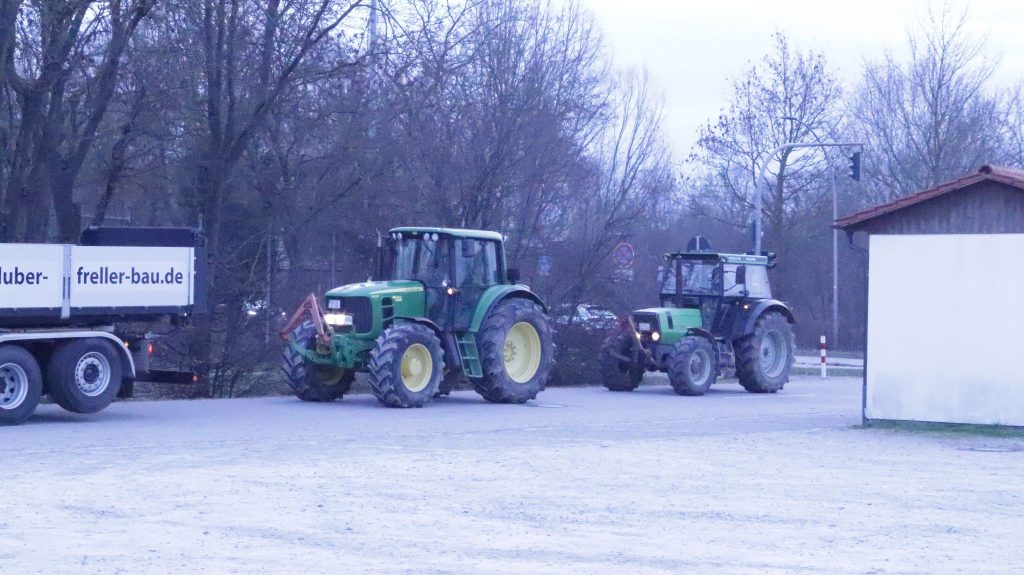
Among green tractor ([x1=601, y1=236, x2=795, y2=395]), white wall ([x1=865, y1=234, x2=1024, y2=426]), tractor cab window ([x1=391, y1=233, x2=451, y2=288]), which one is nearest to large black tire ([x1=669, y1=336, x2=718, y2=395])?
green tractor ([x1=601, y1=236, x2=795, y2=395])

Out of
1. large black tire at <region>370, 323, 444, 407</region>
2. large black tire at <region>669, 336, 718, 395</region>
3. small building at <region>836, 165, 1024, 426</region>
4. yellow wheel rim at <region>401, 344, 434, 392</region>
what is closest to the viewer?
small building at <region>836, 165, 1024, 426</region>

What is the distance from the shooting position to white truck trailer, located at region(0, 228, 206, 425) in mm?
16109

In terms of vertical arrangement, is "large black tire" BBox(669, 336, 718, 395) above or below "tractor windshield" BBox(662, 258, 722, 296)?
below

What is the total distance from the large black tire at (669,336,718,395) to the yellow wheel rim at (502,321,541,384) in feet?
11.2

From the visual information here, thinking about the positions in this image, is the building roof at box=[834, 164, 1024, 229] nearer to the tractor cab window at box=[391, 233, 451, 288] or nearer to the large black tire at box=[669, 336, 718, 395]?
the tractor cab window at box=[391, 233, 451, 288]

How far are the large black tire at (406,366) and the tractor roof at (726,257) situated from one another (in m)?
6.87

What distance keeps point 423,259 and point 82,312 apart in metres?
5.74

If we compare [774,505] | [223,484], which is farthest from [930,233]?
[223,484]

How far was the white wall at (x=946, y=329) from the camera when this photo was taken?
666 inches

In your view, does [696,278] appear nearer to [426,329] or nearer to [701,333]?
[701,333]

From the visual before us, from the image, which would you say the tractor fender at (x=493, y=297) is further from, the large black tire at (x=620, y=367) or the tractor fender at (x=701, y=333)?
the tractor fender at (x=701, y=333)

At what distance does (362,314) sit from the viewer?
791 inches

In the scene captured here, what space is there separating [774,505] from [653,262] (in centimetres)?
2715

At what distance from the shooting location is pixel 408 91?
91.4ft
